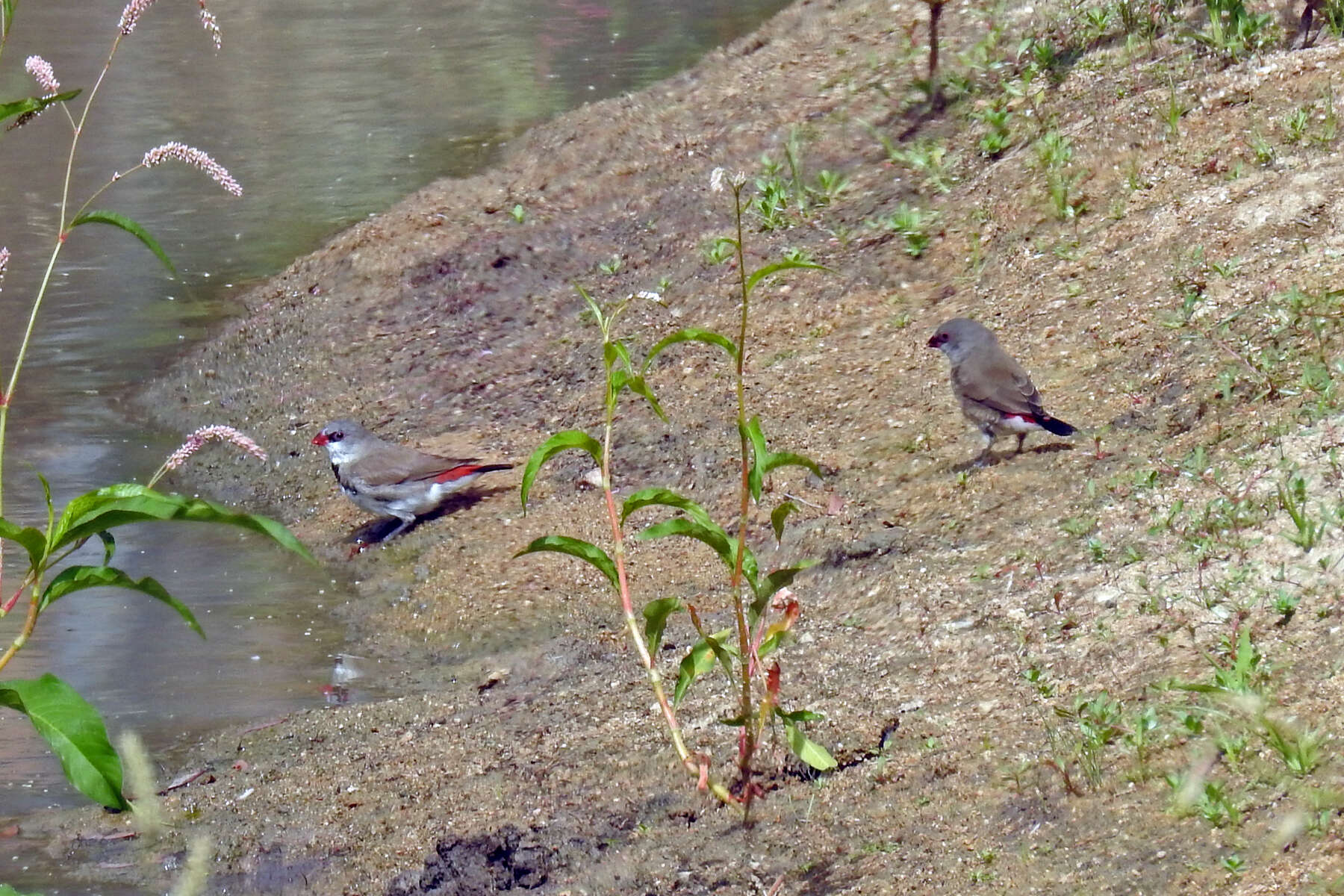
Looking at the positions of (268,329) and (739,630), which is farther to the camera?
(268,329)

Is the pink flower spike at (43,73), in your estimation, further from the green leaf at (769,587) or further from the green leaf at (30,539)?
the green leaf at (769,587)

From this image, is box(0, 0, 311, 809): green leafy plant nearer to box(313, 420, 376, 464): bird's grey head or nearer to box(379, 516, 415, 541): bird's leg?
box(379, 516, 415, 541): bird's leg

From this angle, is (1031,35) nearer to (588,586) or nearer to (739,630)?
(588,586)

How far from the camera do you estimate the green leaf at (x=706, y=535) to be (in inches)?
148

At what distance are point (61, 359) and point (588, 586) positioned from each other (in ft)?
14.9

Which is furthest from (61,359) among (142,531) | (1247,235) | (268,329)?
(1247,235)

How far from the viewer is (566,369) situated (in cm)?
834

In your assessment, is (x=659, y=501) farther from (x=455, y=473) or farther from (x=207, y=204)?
(x=207, y=204)

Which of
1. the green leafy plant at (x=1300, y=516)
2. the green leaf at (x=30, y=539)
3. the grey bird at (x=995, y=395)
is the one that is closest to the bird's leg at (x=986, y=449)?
the grey bird at (x=995, y=395)

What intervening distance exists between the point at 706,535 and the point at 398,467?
144 inches

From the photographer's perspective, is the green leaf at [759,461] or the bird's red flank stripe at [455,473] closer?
the green leaf at [759,461]

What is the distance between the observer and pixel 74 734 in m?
2.67

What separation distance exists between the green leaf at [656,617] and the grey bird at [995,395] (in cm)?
232

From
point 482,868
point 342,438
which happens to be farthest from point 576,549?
point 342,438
